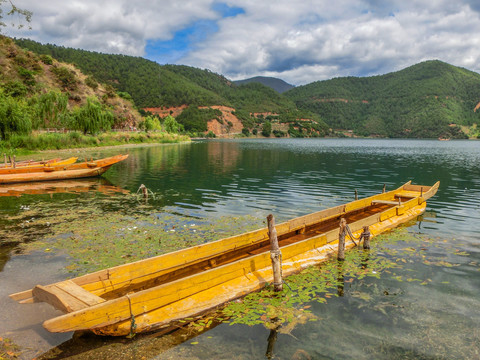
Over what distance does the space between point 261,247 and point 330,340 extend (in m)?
4.72

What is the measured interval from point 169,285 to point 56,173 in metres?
24.8

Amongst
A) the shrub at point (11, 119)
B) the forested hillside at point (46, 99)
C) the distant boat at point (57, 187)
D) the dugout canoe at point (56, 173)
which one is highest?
the forested hillside at point (46, 99)

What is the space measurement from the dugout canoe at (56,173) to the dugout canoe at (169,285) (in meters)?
23.0

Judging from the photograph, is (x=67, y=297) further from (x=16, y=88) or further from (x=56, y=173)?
(x=16, y=88)

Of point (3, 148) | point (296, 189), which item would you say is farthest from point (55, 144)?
point (296, 189)

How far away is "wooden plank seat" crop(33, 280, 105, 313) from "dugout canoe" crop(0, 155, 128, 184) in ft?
76.3

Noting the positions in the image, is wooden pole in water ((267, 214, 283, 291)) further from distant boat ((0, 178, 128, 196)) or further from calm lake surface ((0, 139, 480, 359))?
distant boat ((0, 178, 128, 196))

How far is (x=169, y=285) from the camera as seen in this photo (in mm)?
7379

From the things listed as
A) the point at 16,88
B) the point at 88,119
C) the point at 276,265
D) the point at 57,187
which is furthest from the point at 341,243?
the point at 16,88

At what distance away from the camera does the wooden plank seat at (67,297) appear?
6316 mm

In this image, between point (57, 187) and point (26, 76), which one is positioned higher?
point (26, 76)

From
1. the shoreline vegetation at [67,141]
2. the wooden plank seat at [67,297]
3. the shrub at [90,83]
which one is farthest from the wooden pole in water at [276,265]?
the shrub at [90,83]

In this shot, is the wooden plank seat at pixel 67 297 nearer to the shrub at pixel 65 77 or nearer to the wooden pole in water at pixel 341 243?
the wooden pole in water at pixel 341 243

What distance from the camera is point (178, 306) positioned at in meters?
7.45
